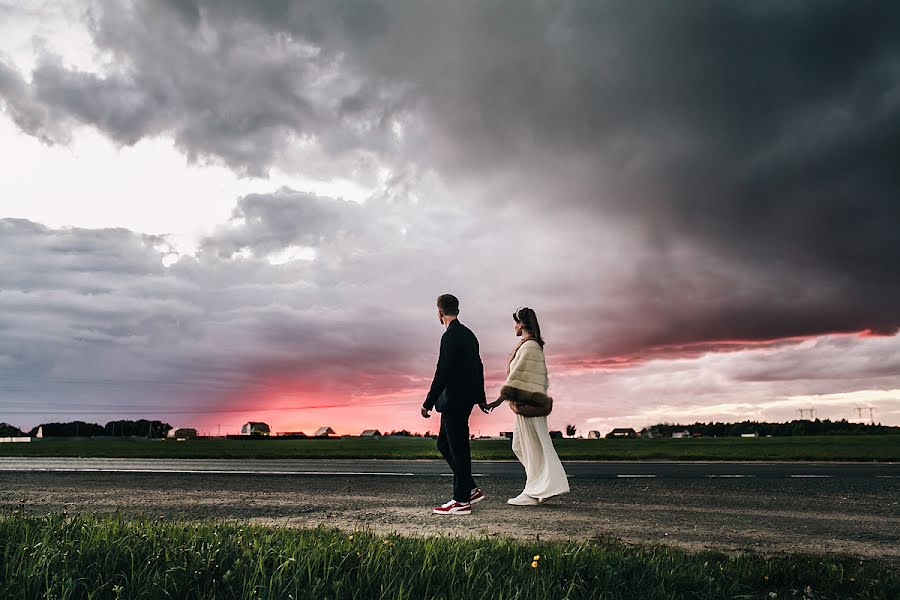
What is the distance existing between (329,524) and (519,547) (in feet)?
8.40

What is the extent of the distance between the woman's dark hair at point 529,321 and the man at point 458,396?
3.64ft

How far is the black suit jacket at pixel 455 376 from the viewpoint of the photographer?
788 cm

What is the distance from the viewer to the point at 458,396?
311 inches

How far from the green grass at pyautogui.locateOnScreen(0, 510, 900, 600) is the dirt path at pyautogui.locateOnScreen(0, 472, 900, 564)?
0.98 m

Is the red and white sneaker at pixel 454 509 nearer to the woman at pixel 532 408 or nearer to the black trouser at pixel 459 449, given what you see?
the black trouser at pixel 459 449

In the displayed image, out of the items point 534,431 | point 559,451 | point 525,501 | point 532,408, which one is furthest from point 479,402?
point 559,451

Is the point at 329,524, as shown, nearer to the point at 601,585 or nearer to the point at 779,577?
the point at 601,585

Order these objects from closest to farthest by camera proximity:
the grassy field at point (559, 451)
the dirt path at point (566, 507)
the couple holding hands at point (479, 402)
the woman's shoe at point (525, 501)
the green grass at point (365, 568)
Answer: the green grass at point (365, 568)
the dirt path at point (566, 507)
the couple holding hands at point (479, 402)
the woman's shoe at point (525, 501)
the grassy field at point (559, 451)

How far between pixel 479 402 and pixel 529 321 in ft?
4.70

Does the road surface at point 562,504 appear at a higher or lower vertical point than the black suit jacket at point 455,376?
lower

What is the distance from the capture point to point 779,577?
4.90m

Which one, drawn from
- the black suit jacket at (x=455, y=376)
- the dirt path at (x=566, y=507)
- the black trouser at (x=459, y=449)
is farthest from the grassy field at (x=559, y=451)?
the black suit jacket at (x=455, y=376)

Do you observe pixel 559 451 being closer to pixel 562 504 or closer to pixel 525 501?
pixel 562 504

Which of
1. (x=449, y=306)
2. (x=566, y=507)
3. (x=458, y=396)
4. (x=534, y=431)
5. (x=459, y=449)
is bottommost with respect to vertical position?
(x=566, y=507)
